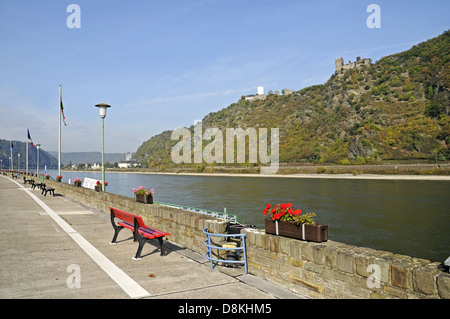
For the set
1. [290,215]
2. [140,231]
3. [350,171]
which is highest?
[290,215]

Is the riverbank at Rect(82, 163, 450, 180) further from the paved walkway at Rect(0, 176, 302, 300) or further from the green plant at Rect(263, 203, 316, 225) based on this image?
the paved walkway at Rect(0, 176, 302, 300)

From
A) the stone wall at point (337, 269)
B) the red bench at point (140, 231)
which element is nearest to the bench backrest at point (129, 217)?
the red bench at point (140, 231)

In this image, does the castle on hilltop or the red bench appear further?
the castle on hilltop

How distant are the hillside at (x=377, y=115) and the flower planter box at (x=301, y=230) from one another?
78.5 m

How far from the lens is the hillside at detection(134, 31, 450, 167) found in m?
80.9

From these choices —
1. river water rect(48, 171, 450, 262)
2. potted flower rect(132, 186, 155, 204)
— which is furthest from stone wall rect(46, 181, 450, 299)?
river water rect(48, 171, 450, 262)

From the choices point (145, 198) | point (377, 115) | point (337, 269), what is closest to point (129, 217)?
point (145, 198)

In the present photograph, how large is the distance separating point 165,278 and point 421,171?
7378 cm

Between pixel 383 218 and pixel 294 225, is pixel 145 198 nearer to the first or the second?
pixel 294 225

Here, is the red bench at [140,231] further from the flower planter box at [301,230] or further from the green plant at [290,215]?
the green plant at [290,215]

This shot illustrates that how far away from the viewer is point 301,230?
200 inches

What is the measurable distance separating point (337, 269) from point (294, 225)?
99 centimetres

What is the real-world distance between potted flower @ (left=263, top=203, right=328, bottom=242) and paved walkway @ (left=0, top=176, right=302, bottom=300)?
862 millimetres
